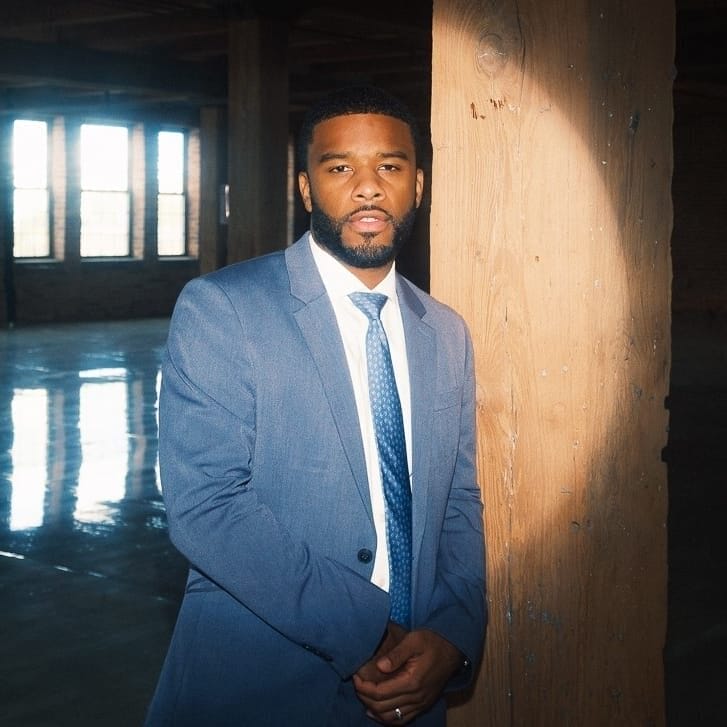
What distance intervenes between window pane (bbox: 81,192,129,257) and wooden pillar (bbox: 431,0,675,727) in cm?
1599

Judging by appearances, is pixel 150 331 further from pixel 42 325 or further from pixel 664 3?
pixel 664 3

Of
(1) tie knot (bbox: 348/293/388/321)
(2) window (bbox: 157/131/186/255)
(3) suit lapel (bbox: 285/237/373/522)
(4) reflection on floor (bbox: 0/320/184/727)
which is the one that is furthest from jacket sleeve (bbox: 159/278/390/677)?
(2) window (bbox: 157/131/186/255)

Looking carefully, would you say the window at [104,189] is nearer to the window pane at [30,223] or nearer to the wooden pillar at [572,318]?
the window pane at [30,223]

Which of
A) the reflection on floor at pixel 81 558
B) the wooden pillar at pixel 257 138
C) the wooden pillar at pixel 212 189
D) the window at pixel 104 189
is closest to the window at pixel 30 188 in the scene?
the window at pixel 104 189

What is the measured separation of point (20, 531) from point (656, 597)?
173 inches

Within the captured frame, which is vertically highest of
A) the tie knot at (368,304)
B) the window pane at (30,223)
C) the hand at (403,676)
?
the window pane at (30,223)

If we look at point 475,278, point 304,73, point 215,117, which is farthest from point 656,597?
point 215,117

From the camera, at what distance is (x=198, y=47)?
43.6 feet

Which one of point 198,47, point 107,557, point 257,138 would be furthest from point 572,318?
point 198,47

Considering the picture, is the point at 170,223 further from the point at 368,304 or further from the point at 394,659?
the point at 394,659

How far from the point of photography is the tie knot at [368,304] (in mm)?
1708

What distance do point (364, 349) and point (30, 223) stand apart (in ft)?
51.9

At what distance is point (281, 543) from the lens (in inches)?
60.9

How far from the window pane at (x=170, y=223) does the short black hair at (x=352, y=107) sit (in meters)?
16.7
